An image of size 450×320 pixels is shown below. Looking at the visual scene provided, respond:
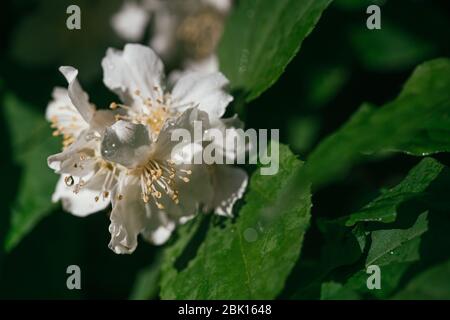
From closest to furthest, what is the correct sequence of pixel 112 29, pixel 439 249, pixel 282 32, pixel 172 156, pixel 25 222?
pixel 439 249, pixel 172 156, pixel 282 32, pixel 25 222, pixel 112 29

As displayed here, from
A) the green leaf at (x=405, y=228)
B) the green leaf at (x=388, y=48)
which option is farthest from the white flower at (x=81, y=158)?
the green leaf at (x=388, y=48)

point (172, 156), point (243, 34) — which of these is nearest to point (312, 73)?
point (243, 34)

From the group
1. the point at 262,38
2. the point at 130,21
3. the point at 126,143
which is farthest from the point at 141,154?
the point at 130,21

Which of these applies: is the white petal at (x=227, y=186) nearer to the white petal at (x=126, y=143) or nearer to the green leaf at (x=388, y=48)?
the white petal at (x=126, y=143)

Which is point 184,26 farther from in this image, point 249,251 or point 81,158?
point 249,251

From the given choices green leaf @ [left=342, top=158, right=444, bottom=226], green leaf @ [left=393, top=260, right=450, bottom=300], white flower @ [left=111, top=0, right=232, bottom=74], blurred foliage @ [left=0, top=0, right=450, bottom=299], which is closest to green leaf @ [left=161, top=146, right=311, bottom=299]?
blurred foliage @ [left=0, top=0, right=450, bottom=299]
